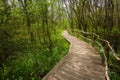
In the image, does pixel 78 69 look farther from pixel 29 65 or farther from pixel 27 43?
pixel 27 43

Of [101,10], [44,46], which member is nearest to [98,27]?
[101,10]

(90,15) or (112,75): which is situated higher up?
(90,15)

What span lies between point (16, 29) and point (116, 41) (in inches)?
402

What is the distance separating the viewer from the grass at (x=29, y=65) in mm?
10766

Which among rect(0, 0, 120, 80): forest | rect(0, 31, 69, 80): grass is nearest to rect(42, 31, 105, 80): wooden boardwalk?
rect(0, 0, 120, 80): forest

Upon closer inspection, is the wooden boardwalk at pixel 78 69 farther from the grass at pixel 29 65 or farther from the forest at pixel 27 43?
the grass at pixel 29 65

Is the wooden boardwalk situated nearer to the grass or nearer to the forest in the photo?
the forest

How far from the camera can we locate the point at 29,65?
39.7 ft

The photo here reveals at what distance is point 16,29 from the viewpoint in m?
12.2

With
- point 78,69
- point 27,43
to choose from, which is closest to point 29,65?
point 27,43

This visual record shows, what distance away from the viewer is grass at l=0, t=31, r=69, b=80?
10766 mm

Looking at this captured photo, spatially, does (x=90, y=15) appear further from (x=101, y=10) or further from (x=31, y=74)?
(x=31, y=74)

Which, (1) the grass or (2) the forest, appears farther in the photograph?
(1) the grass

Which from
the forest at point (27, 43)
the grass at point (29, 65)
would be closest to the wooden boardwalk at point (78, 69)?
the forest at point (27, 43)
